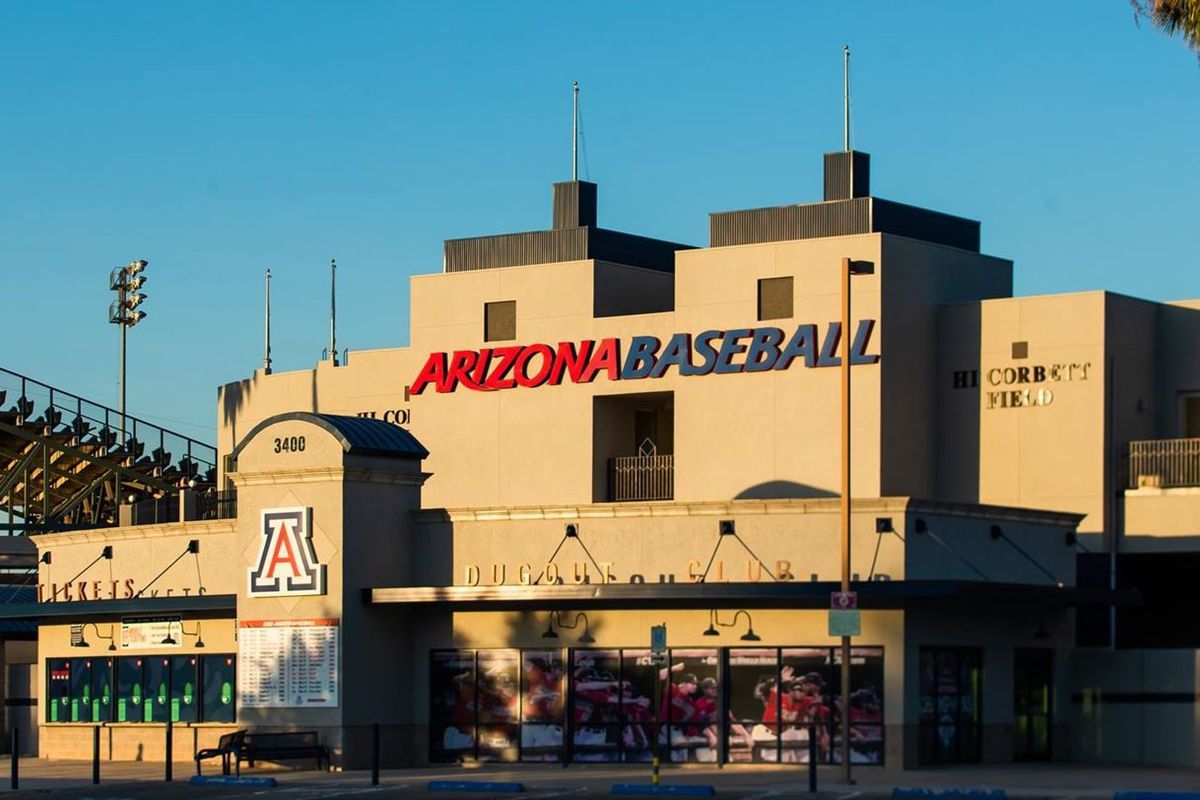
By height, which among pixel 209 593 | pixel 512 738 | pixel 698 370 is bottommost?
pixel 512 738

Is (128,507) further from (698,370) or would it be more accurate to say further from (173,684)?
(698,370)

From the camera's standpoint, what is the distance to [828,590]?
1522 inches

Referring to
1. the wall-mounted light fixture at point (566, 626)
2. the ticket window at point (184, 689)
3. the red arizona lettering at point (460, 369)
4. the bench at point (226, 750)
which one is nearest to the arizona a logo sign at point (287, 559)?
the bench at point (226, 750)

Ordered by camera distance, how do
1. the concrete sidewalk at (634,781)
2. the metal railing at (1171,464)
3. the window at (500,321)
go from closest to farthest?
the concrete sidewalk at (634,781), the metal railing at (1171,464), the window at (500,321)

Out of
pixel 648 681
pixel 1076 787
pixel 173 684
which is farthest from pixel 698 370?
pixel 1076 787

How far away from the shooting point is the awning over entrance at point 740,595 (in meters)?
38.5

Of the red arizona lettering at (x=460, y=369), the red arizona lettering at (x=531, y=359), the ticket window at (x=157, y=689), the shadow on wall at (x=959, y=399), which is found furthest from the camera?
the red arizona lettering at (x=460, y=369)

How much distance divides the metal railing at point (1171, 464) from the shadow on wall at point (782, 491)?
7285 millimetres

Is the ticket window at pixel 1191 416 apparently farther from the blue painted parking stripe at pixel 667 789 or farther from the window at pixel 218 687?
the window at pixel 218 687

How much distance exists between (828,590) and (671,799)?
6.46m

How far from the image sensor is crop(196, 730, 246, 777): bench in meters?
40.3

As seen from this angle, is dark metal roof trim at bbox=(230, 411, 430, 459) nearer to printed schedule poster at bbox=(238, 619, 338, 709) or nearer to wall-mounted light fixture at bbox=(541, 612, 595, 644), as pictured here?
printed schedule poster at bbox=(238, 619, 338, 709)

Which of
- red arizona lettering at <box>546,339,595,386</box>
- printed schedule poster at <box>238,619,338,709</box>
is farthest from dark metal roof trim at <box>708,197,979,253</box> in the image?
printed schedule poster at <box>238,619,338,709</box>

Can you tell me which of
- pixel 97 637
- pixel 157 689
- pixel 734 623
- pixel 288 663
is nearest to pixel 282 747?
pixel 288 663
